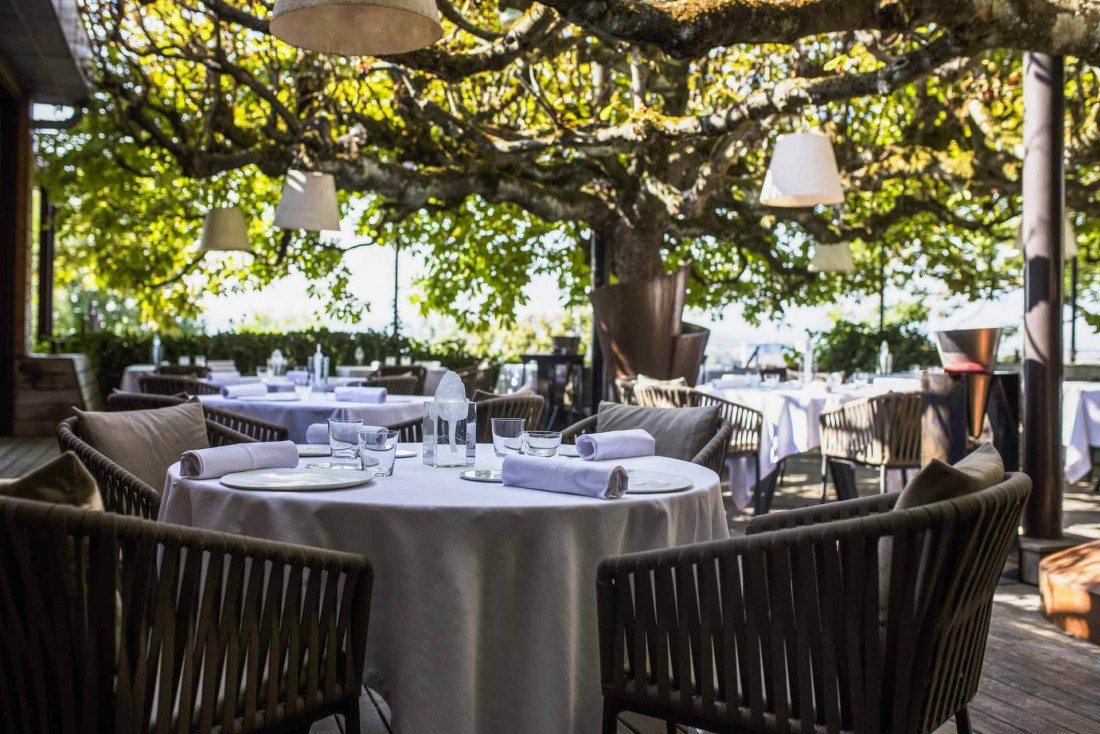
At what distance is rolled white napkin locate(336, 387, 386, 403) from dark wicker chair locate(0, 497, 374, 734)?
3.16m

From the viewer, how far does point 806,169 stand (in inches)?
223

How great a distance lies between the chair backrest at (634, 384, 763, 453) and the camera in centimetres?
526

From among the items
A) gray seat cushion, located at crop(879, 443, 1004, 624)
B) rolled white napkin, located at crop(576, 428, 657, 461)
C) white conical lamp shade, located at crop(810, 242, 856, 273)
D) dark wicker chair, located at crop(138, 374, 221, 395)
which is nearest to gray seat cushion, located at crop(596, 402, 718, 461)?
rolled white napkin, located at crop(576, 428, 657, 461)

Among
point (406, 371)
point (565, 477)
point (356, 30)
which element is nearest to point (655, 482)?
point (565, 477)

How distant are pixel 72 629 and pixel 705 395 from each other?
3.94 meters

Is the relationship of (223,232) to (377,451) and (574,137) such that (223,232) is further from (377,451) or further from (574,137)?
(377,451)

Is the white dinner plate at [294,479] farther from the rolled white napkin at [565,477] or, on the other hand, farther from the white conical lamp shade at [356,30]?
the white conical lamp shade at [356,30]

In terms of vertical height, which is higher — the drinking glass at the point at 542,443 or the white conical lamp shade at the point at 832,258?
the white conical lamp shade at the point at 832,258

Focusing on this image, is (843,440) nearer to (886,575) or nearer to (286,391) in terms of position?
(286,391)

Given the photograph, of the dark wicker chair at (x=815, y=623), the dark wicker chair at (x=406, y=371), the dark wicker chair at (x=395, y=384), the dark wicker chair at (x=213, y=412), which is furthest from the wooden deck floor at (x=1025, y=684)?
→ the dark wicker chair at (x=406, y=371)

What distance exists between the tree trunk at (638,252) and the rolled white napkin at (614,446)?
5.94m

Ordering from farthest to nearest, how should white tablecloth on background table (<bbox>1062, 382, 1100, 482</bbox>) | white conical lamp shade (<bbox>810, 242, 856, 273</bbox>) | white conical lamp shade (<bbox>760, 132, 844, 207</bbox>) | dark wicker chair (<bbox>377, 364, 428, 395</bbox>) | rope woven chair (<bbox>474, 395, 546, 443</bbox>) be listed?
white conical lamp shade (<bbox>810, 242, 856, 273</bbox>)
dark wicker chair (<bbox>377, 364, 428, 395</bbox>)
white tablecloth on background table (<bbox>1062, 382, 1100, 482</bbox>)
white conical lamp shade (<bbox>760, 132, 844, 207</bbox>)
rope woven chair (<bbox>474, 395, 546, 443</bbox>)

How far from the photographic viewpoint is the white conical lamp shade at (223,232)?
23.8 feet

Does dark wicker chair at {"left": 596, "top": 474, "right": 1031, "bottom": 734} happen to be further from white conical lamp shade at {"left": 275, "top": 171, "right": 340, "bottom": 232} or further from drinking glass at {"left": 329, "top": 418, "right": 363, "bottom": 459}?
white conical lamp shade at {"left": 275, "top": 171, "right": 340, "bottom": 232}
